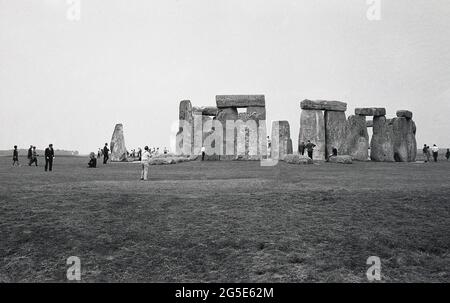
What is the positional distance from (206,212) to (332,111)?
65.9 ft

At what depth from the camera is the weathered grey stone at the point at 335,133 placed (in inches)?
1014

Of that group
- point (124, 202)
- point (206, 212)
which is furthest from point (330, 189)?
point (124, 202)

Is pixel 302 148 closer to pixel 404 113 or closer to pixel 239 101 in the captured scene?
pixel 239 101

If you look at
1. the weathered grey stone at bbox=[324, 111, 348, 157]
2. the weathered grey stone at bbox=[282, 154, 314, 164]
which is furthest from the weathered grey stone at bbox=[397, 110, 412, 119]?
the weathered grey stone at bbox=[282, 154, 314, 164]

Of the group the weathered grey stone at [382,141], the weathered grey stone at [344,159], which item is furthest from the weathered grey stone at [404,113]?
the weathered grey stone at [344,159]

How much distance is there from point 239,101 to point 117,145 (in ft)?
32.5

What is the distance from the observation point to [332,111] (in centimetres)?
2603

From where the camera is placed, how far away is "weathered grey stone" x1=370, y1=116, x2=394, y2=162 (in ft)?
84.0

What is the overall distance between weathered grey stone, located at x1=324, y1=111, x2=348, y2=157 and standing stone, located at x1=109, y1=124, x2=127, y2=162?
48.9 ft

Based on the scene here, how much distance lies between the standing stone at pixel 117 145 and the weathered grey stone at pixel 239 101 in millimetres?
8214

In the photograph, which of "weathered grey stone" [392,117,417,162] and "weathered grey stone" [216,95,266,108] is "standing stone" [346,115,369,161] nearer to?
"weathered grey stone" [392,117,417,162]

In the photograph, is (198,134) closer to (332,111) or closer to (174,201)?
(332,111)

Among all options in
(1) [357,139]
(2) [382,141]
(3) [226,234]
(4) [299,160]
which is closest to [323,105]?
(1) [357,139]

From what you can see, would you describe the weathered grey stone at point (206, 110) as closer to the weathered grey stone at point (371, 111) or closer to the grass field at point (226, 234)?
the weathered grey stone at point (371, 111)
